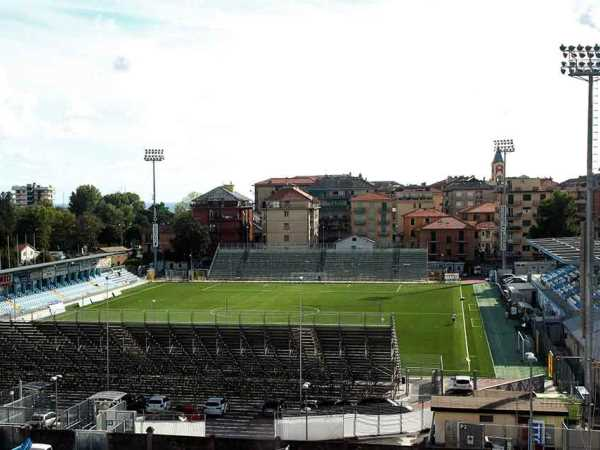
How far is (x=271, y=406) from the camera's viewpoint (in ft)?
85.6

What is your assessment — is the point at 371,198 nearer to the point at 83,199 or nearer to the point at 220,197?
the point at 220,197

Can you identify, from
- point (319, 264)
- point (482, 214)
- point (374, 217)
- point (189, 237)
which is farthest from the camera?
point (374, 217)

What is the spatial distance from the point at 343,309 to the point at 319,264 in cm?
2029


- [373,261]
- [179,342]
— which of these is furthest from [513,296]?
[179,342]

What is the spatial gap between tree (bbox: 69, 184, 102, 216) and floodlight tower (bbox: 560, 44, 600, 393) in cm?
10745

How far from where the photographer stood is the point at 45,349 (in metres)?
31.6

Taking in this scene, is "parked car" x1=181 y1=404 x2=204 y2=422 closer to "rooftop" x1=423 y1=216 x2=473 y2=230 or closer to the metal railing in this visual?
the metal railing

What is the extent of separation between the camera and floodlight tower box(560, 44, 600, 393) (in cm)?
2102

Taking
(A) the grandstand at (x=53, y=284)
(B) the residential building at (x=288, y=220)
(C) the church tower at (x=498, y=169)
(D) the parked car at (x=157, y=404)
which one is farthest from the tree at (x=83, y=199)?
(D) the parked car at (x=157, y=404)

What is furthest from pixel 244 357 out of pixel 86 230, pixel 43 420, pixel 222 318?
pixel 86 230

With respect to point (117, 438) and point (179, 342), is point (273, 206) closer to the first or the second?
point (179, 342)

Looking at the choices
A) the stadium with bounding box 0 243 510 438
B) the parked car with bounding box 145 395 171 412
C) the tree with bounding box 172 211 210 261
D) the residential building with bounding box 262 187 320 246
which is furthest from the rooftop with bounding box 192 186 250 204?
the parked car with bounding box 145 395 171 412

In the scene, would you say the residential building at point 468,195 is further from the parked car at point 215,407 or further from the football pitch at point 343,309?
the parked car at point 215,407

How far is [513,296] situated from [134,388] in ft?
96.7
